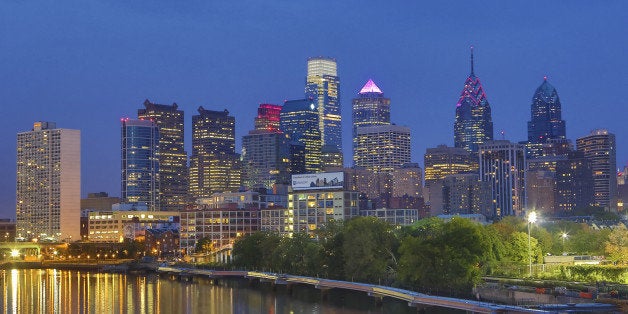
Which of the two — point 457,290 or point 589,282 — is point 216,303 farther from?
point 589,282

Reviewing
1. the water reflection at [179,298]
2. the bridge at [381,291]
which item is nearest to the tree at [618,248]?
the water reflection at [179,298]

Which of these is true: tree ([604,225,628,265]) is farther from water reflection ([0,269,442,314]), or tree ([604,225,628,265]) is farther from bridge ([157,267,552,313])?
bridge ([157,267,552,313])

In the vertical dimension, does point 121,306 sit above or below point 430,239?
below

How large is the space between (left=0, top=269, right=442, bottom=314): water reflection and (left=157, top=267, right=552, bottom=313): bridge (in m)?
Result: 1.72

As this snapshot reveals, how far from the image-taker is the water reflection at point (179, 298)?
114m

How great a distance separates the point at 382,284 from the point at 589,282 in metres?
28.6

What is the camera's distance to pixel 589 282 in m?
96.4

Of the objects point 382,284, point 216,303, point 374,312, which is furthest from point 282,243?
point 374,312

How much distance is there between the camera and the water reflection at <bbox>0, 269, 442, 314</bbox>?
114312 millimetres

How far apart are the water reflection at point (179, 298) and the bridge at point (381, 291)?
172 centimetres

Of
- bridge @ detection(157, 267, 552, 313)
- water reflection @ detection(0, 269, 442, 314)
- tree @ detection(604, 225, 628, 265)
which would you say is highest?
tree @ detection(604, 225, 628, 265)

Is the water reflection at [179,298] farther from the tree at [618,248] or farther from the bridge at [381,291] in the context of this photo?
the tree at [618,248]

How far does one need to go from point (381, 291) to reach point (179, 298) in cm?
3952

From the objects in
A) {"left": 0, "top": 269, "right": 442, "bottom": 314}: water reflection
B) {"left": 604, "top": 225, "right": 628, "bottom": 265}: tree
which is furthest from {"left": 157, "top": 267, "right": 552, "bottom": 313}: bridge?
{"left": 604, "top": 225, "right": 628, "bottom": 265}: tree
